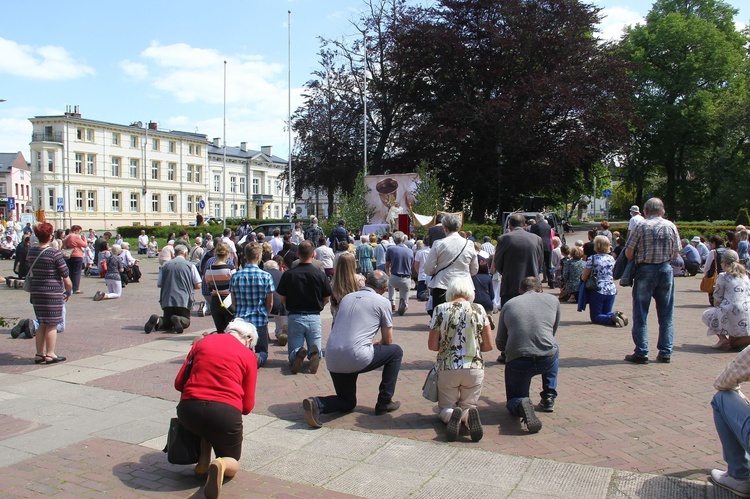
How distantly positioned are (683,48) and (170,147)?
6082 cm

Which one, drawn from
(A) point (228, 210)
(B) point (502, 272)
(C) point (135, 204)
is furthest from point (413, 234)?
(A) point (228, 210)

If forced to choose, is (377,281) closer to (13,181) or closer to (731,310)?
(731,310)

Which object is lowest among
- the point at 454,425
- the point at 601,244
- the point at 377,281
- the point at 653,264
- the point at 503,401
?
the point at 503,401

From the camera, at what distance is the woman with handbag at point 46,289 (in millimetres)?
8188

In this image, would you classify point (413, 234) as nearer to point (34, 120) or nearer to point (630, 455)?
point (630, 455)

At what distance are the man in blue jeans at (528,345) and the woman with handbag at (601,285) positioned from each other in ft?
17.8

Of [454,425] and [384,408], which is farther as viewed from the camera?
[384,408]

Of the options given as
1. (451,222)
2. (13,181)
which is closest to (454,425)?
(451,222)

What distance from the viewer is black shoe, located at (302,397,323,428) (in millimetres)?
5547

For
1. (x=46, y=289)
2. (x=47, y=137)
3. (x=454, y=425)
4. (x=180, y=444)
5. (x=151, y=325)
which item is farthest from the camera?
(x=47, y=137)

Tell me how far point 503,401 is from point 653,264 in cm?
269

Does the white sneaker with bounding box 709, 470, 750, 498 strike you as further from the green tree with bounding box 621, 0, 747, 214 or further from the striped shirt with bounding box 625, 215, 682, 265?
the green tree with bounding box 621, 0, 747, 214

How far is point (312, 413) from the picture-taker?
556 cm

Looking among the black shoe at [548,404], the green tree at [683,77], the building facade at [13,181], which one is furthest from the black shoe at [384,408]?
the building facade at [13,181]
